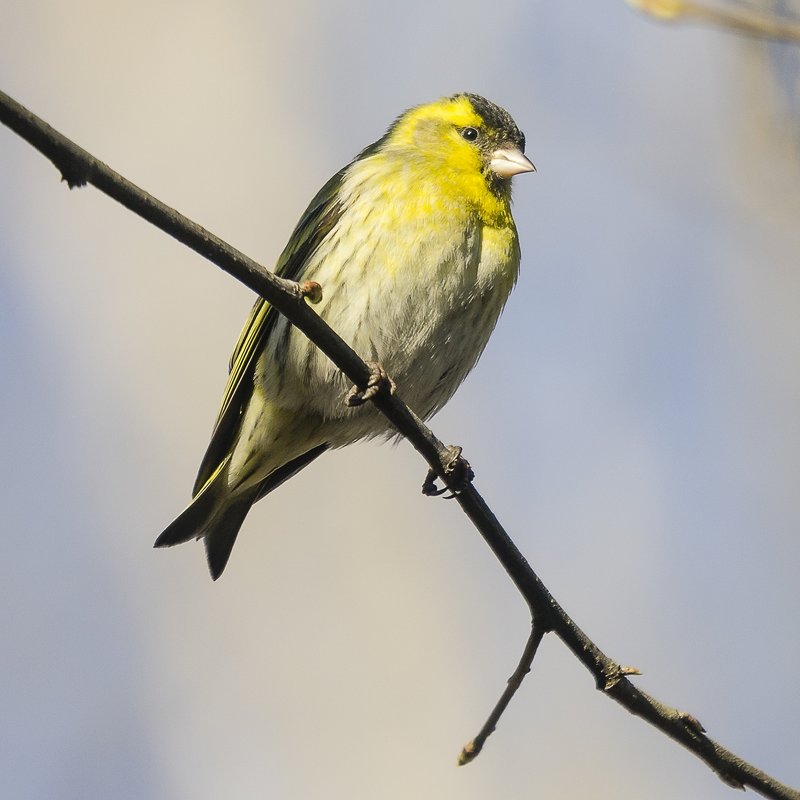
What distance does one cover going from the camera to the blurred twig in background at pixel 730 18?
7.47 ft

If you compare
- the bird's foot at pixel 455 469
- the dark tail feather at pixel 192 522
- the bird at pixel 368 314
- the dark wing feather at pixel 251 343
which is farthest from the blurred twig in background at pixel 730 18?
the dark tail feather at pixel 192 522

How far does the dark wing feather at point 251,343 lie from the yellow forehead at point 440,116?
0.77 metres

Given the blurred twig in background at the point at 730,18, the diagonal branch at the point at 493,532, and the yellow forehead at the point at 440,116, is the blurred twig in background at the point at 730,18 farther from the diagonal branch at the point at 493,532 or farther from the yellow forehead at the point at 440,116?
the yellow forehead at the point at 440,116

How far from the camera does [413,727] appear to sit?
6289 millimetres

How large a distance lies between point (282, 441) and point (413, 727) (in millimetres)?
2202

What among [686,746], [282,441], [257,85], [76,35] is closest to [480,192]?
[282,441]

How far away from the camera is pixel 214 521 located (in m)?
4.84

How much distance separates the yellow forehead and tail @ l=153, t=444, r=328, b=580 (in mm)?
1735

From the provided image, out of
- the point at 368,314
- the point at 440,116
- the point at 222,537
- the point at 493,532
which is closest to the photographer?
the point at 493,532

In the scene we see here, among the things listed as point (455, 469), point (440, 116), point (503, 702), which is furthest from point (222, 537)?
point (440, 116)

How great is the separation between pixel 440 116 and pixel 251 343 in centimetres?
158

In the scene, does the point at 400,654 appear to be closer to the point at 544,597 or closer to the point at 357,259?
the point at 357,259

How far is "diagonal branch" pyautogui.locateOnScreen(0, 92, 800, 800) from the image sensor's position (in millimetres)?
2732

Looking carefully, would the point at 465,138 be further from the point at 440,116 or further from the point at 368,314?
the point at 368,314
